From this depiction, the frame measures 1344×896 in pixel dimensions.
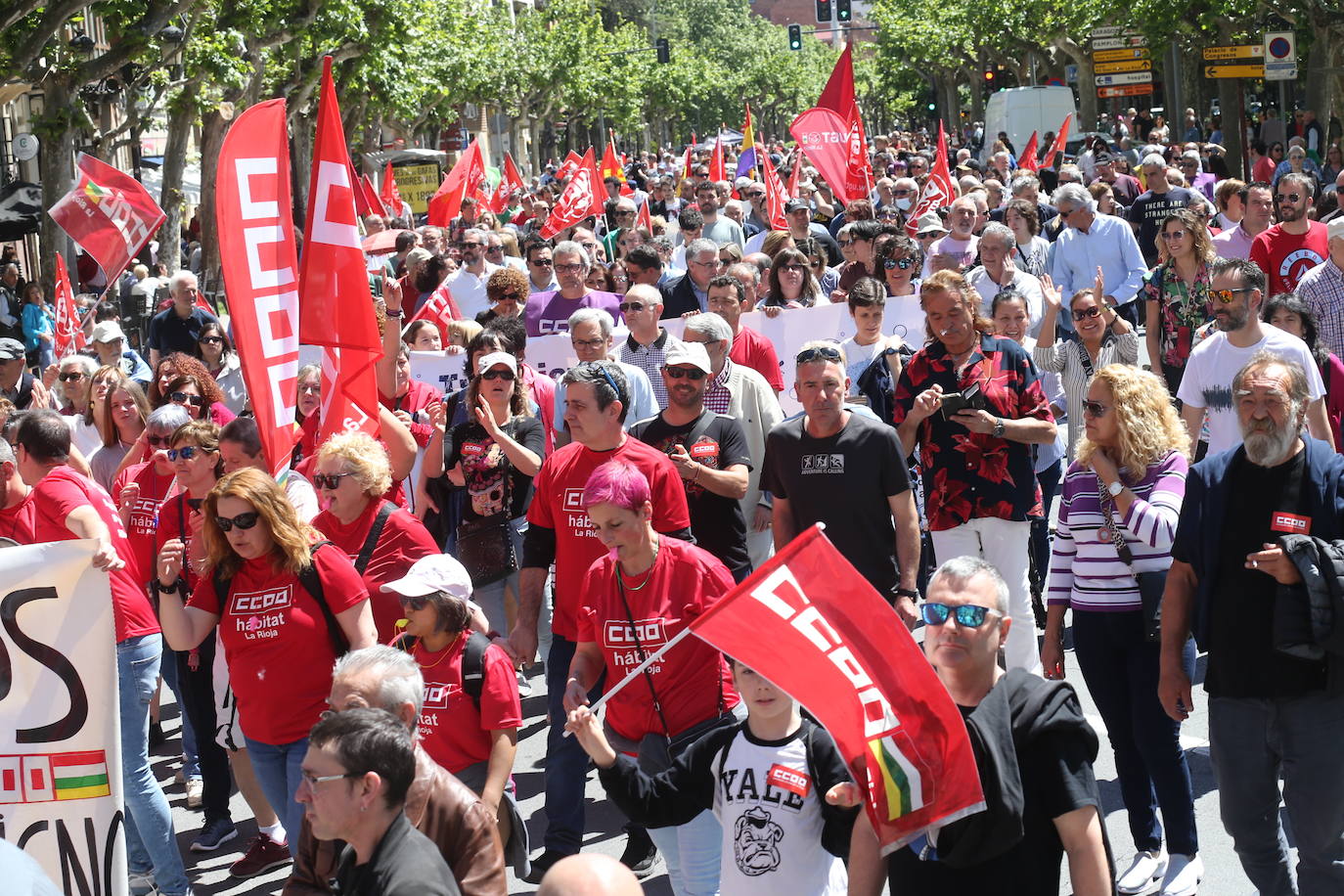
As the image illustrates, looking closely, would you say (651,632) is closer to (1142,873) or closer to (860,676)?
(860,676)

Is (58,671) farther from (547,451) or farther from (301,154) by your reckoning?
(301,154)

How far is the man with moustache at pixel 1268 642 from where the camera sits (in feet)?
15.6

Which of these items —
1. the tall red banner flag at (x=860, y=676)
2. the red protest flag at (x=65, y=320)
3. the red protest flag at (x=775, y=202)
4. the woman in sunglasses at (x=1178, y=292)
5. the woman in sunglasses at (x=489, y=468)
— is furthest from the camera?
the red protest flag at (x=775, y=202)

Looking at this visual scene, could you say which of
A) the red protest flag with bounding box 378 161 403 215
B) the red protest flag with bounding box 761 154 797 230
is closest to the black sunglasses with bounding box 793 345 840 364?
the red protest flag with bounding box 761 154 797 230

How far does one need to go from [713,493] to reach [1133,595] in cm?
177

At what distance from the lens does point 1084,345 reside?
8.82 m

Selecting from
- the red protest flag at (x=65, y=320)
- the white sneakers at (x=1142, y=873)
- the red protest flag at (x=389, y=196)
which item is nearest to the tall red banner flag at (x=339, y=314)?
the white sneakers at (x=1142, y=873)

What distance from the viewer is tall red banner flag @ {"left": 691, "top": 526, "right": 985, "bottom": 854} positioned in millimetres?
3686

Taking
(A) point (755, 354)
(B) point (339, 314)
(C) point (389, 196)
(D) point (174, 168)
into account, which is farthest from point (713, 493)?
(C) point (389, 196)

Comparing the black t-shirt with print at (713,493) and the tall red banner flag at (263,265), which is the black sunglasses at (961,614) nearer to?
the black t-shirt with print at (713,493)

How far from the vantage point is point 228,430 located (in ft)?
21.9

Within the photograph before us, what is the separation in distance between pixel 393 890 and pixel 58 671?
1790mm

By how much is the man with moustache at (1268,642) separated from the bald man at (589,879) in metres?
2.39

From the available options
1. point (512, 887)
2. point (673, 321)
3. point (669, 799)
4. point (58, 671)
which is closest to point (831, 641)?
point (669, 799)
